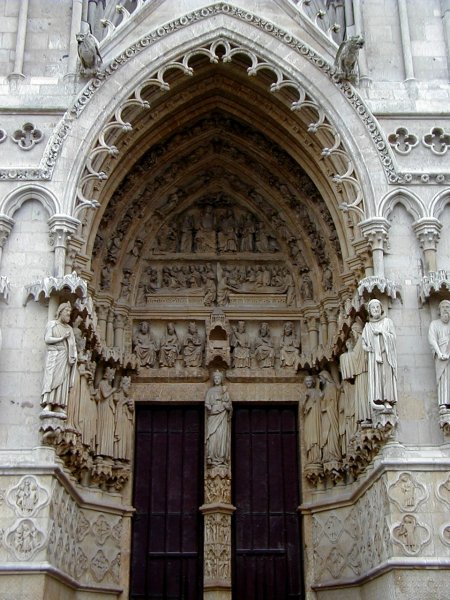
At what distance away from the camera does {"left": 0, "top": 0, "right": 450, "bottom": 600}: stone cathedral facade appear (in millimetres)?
11414

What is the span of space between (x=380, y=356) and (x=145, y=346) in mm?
4209

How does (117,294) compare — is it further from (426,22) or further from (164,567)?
(426,22)

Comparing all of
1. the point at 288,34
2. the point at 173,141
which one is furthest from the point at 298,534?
the point at 288,34

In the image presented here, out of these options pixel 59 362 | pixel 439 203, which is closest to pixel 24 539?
pixel 59 362

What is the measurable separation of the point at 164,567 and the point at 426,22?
9.21 m

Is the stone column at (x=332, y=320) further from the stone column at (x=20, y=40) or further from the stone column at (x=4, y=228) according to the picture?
the stone column at (x=20, y=40)

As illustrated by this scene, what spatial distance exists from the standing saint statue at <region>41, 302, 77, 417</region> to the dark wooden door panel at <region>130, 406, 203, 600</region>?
2676mm

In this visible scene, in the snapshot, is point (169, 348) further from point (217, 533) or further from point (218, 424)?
point (217, 533)

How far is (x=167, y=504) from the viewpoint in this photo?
530 inches

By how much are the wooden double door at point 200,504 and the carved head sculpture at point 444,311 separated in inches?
129

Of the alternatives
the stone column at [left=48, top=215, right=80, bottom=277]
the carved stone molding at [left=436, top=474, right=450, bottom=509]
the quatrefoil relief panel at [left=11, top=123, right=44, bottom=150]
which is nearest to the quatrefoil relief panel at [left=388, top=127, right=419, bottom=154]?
the stone column at [left=48, top=215, right=80, bottom=277]

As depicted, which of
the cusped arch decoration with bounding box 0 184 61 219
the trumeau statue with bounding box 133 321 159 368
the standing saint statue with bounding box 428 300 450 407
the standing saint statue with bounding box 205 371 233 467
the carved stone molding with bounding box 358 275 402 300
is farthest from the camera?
the trumeau statue with bounding box 133 321 159 368

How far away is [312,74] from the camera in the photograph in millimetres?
13305

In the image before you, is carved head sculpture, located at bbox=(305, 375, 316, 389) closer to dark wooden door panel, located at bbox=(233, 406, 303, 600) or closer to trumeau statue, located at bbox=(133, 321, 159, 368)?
dark wooden door panel, located at bbox=(233, 406, 303, 600)
